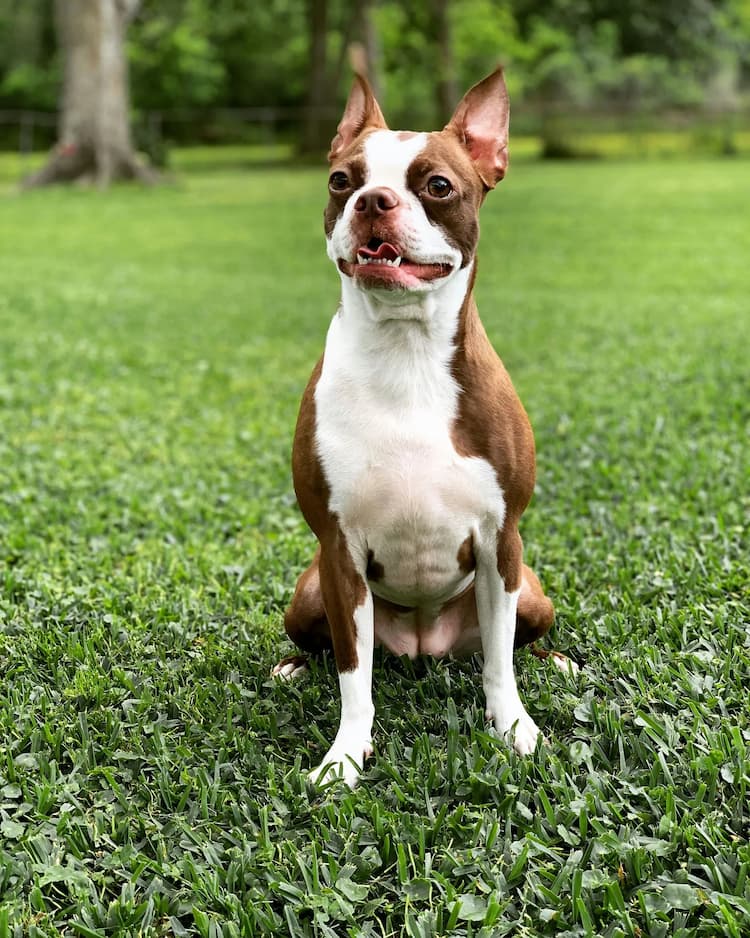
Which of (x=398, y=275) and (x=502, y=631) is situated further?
(x=502, y=631)

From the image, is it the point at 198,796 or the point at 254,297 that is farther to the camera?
the point at 254,297

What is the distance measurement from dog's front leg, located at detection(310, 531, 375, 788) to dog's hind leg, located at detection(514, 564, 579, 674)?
0.57 metres

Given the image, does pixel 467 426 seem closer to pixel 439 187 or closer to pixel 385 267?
pixel 385 267

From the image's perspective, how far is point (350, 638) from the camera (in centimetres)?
280

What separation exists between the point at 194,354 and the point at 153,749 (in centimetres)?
591

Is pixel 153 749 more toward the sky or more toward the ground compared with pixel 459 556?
more toward the ground

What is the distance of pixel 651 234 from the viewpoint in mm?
15305

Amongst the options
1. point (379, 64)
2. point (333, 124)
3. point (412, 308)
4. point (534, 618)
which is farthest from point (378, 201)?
point (379, 64)

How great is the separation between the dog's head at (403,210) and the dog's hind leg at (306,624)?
0.99 meters

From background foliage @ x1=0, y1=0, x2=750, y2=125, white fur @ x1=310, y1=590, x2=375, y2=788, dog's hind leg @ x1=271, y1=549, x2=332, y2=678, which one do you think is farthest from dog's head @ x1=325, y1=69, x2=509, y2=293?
background foliage @ x1=0, y1=0, x2=750, y2=125

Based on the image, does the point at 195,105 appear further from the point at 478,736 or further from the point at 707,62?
the point at 478,736

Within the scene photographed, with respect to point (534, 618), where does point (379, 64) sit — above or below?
above

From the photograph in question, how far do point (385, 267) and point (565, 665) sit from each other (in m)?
1.45

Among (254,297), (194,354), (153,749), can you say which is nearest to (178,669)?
(153,749)
